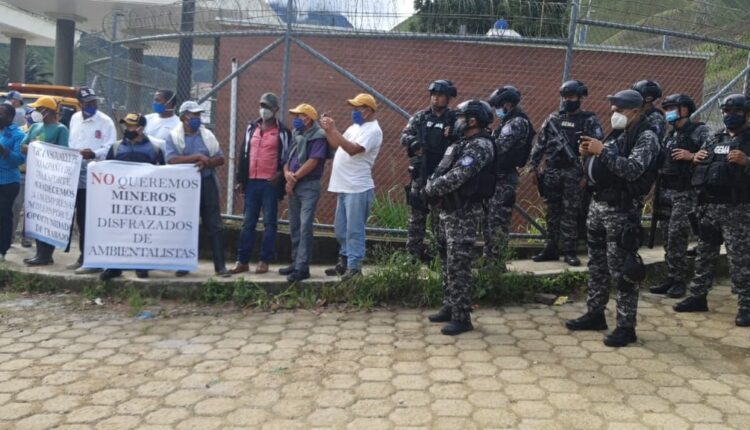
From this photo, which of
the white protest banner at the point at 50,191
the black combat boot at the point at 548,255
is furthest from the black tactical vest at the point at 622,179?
the white protest banner at the point at 50,191

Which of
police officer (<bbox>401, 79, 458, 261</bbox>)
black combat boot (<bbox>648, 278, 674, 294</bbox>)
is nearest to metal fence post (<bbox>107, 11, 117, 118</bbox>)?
police officer (<bbox>401, 79, 458, 261</bbox>)

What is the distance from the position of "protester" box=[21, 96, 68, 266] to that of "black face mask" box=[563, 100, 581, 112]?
493 centimetres

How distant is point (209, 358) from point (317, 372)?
82cm

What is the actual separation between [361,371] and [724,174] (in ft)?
10.3

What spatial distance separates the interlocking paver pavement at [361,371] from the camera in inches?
149

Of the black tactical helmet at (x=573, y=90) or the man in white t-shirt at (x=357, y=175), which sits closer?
the man in white t-shirt at (x=357, y=175)

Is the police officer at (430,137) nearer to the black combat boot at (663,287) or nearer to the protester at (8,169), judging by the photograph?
the black combat boot at (663,287)

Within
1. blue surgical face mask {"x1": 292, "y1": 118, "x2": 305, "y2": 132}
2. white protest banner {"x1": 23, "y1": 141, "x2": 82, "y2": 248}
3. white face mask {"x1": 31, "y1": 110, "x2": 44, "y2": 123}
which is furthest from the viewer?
white face mask {"x1": 31, "y1": 110, "x2": 44, "y2": 123}

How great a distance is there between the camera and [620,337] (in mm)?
4859

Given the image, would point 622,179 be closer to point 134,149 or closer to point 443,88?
point 443,88

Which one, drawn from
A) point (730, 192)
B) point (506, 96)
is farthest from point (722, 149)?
point (506, 96)

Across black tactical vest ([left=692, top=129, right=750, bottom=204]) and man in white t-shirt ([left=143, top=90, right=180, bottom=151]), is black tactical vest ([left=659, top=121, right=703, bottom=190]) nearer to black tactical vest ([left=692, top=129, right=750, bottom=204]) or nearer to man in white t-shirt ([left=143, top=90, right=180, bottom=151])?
black tactical vest ([left=692, top=129, right=750, bottom=204])

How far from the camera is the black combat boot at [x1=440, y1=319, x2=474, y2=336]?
5.12 m

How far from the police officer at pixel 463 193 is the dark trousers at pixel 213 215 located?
7.39 ft
